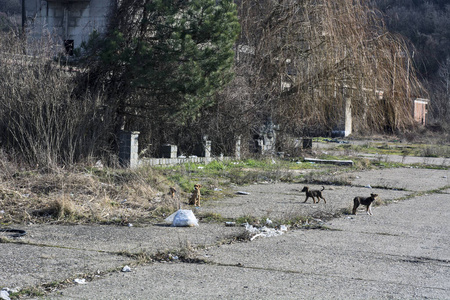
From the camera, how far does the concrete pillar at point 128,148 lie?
44.8 ft

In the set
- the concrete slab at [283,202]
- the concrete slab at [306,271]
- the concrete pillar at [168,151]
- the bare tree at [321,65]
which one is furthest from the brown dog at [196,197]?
the bare tree at [321,65]

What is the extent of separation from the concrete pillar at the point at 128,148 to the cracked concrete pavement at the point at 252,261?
5130 millimetres

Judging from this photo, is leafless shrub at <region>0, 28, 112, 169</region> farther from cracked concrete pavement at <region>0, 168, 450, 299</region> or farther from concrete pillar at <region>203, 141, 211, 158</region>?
cracked concrete pavement at <region>0, 168, 450, 299</region>

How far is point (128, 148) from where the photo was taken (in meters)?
13.8

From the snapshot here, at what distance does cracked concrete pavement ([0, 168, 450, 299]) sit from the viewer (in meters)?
4.81

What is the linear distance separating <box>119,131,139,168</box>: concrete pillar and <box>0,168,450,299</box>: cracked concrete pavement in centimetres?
513

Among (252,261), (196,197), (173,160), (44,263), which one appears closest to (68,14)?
(173,160)

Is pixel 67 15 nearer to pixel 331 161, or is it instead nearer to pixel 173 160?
pixel 173 160

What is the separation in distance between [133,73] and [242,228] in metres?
8.06

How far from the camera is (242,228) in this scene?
24.9 feet

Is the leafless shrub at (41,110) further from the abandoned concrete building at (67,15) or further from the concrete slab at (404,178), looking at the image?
the abandoned concrete building at (67,15)

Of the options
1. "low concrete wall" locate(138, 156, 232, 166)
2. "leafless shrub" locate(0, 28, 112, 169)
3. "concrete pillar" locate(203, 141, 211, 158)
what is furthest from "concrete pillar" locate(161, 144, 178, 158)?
"leafless shrub" locate(0, 28, 112, 169)

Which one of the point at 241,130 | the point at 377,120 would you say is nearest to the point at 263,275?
the point at 241,130

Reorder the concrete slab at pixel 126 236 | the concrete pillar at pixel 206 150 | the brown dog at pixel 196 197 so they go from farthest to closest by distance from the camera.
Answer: the concrete pillar at pixel 206 150, the brown dog at pixel 196 197, the concrete slab at pixel 126 236
